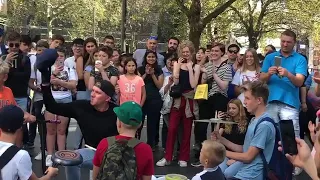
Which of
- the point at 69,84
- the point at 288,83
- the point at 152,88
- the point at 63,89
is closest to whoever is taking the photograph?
the point at 288,83

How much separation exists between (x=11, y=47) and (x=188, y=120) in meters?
2.79

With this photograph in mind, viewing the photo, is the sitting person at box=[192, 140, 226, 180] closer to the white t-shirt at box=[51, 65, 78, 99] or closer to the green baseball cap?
the green baseball cap

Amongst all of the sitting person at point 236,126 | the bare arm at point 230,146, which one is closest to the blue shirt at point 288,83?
the sitting person at point 236,126

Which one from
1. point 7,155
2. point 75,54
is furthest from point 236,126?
point 7,155

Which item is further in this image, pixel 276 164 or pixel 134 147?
pixel 276 164

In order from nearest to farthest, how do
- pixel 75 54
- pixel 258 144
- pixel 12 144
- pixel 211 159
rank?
pixel 12 144, pixel 211 159, pixel 258 144, pixel 75 54

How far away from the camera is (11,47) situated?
6945 mm

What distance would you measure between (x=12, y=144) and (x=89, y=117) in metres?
1.41

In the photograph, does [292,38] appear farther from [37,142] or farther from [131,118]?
[37,142]

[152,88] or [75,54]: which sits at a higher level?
[75,54]

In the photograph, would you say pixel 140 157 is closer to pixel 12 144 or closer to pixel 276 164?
pixel 12 144

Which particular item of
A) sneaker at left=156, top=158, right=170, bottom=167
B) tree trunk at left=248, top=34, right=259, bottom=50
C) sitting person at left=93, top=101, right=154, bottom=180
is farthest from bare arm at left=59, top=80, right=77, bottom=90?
tree trunk at left=248, top=34, right=259, bottom=50

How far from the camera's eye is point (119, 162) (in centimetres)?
346

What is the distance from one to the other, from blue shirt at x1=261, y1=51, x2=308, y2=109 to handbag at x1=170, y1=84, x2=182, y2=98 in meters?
1.60
